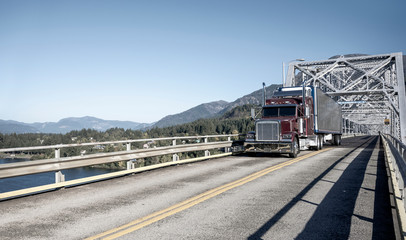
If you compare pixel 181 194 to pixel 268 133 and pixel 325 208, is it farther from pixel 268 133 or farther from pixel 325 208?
pixel 268 133

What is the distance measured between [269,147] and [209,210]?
11.7m

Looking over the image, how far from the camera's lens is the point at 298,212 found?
645 cm

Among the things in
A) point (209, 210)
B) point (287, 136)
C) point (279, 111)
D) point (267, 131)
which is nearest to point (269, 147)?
point (267, 131)

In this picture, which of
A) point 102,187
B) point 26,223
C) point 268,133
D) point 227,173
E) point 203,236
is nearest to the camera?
point 203,236

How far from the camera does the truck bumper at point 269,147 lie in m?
17.4

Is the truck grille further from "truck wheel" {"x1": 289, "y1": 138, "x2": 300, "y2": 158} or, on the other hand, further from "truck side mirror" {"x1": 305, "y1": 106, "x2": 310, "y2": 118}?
"truck side mirror" {"x1": 305, "y1": 106, "x2": 310, "y2": 118}

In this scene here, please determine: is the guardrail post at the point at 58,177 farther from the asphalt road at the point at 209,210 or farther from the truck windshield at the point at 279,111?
the truck windshield at the point at 279,111

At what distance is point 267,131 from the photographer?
59.0 feet

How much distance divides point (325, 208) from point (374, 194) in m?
2.29

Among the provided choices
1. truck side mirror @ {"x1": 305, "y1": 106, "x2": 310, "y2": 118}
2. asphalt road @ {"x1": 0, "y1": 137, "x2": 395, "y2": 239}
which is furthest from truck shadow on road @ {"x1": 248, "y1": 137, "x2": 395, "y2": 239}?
truck side mirror @ {"x1": 305, "y1": 106, "x2": 310, "y2": 118}

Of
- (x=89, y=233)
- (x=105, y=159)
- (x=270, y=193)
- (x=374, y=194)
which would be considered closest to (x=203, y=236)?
(x=89, y=233)

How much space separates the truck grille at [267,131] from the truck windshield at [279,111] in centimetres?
156

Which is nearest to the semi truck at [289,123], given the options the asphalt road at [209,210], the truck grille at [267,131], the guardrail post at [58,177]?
the truck grille at [267,131]

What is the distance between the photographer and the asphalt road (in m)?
5.26
